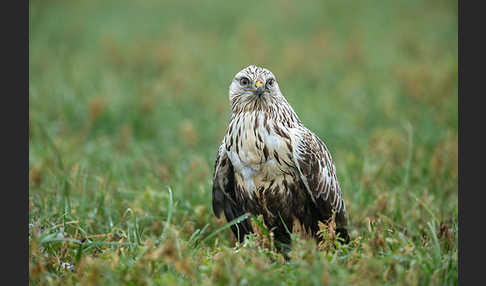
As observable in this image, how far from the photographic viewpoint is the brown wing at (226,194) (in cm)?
410

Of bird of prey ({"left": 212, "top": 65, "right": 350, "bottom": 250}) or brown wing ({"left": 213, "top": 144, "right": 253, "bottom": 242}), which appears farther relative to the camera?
brown wing ({"left": 213, "top": 144, "right": 253, "bottom": 242})

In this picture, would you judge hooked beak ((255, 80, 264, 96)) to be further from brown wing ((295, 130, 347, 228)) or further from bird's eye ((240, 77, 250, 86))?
brown wing ((295, 130, 347, 228))

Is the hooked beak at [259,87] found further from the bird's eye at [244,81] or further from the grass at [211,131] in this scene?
the grass at [211,131]

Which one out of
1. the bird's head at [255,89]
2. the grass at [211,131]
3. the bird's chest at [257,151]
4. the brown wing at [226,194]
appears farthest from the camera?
the brown wing at [226,194]

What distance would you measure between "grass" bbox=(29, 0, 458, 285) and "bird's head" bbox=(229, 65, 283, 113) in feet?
3.37

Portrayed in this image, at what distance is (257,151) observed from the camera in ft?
12.4

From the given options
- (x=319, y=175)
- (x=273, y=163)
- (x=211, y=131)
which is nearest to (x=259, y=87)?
(x=273, y=163)

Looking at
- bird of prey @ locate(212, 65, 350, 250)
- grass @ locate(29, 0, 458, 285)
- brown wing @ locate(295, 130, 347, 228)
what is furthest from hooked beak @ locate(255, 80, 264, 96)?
grass @ locate(29, 0, 458, 285)

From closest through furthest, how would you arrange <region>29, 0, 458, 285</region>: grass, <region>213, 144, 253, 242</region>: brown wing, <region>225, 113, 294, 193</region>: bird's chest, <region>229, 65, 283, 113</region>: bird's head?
<region>29, 0, 458, 285</region>: grass
<region>225, 113, 294, 193</region>: bird's chest
<region>229, 65, 283, 113</region>: bird's head
<region>213, 144, 253, 242</region>: brown wing

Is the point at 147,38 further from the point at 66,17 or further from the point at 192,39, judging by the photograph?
the point at 66,17

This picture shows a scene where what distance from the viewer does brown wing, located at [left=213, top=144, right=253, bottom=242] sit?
4100 mm

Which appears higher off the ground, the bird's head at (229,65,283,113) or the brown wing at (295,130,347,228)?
the bird's head at (229,65,283,113)

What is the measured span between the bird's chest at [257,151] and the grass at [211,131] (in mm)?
489

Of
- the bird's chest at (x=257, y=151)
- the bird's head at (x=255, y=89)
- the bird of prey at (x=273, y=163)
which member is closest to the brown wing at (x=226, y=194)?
the bird of prey at (x=273, y=163)
